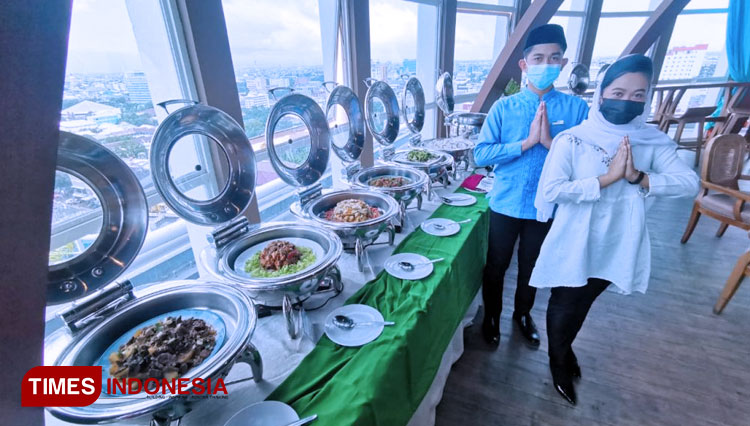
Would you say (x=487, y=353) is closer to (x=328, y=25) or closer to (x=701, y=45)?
(x=328, y=25)

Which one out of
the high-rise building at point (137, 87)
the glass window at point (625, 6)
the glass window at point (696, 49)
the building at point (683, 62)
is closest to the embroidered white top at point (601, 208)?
the high-rise building at point (137, 87)

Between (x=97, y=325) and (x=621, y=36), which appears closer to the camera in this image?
(x=97, y=325)

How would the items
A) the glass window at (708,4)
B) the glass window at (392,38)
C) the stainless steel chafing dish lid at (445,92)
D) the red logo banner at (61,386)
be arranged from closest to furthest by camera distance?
the red logo banner at (61,386), the glass window at (392,38), the stainless steel chafing dish lid at (445,92), the glass window at (708,4)

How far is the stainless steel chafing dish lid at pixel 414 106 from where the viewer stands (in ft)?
7.50

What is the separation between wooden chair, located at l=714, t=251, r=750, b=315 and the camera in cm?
172

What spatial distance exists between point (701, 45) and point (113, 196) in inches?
342

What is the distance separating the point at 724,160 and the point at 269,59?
3216 mm

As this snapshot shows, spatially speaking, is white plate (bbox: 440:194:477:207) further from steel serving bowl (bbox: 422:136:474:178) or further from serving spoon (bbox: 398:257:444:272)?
serving spoon (bbox: 398:257:444:272)

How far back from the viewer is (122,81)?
115 centimetres

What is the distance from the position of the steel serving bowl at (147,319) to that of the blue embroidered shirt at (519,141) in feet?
3.53

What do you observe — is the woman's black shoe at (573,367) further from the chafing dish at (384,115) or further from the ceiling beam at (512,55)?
the ceiling beam at (512,55)

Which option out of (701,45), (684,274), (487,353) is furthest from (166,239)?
(701,45)

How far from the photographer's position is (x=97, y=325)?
2.12 ft

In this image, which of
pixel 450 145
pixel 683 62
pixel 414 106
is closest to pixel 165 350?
pixel 450 145
